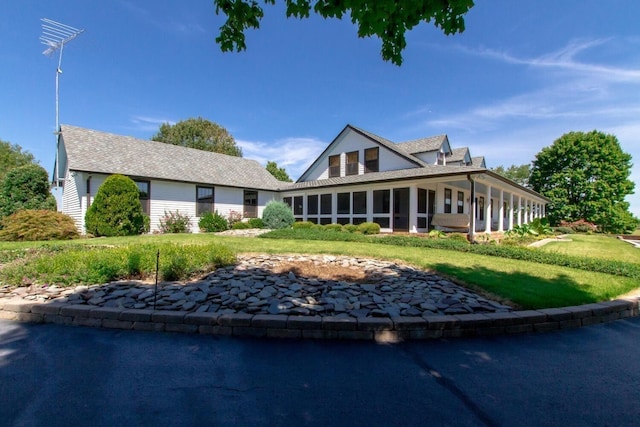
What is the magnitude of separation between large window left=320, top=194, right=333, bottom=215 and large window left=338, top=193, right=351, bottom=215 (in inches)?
33.3

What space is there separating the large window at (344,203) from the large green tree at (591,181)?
28764 mm

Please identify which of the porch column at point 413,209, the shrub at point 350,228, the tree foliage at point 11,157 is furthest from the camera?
the tree foliage at point 11,157

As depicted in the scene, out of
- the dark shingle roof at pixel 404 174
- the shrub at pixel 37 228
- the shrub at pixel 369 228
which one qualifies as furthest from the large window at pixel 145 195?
the shrub at pixel 369 228

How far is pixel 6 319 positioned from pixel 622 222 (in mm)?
44769

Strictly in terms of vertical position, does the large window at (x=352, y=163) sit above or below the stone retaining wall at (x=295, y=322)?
above

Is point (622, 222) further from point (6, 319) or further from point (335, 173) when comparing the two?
point (6, 319)

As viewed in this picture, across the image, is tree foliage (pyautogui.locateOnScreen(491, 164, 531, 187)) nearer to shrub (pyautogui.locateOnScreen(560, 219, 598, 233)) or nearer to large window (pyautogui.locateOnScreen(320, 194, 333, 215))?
shrub (pyautogui.locateOnScreen(560, 219, 598, 233))

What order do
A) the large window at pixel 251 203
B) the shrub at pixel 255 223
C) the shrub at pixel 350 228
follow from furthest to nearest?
the large window at pixel 251 203, the shrub at pixel 255 223, the shrub at pixel 350 228

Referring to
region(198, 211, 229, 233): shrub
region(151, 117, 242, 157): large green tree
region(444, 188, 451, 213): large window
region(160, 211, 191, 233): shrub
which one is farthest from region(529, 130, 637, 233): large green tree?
region(151, 117, 242, 157): large green tree

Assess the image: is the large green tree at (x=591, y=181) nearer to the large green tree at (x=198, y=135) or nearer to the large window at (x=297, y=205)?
the large window at (x=297, y=205)

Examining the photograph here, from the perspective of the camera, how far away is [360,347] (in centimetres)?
331

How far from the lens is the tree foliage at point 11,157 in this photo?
3848 centimetres

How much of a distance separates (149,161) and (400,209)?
626 inches

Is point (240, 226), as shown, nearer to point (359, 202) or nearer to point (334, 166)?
point (359, 202)
